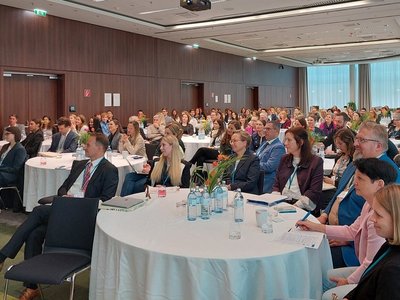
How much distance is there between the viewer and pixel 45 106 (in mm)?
13469

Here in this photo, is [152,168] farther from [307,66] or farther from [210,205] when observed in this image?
[307,66]

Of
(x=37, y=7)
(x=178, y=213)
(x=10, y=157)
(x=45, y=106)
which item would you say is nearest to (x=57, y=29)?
(x=37, y=7)

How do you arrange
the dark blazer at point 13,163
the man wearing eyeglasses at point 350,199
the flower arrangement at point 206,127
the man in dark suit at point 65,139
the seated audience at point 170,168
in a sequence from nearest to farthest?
the man wearing eyeglasses at point 350,199 → the seated audience at point 170,168 → the dark blazer at point 13,163 → the man in dark suit at point 65,139 → the flower arrangement at point 206,127

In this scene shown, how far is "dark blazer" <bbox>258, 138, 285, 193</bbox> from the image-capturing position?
6.03m

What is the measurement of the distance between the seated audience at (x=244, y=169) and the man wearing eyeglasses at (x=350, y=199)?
1.20 meters

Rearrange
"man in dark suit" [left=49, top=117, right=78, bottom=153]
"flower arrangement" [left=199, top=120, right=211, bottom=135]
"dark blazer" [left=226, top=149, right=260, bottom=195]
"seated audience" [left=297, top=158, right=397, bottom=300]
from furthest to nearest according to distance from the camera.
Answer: "flower arrangement" [left=199, top=120, right=211, bottom=135]
"man in dark suit" [left=49, top=117, right=78, bottom=153]
"dark blazer" [left=226, top=149, right=260, bottom=195]
"seated audience" [left=297, top=158, right=397, bottom=300]

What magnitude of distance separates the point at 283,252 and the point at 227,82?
751 inches

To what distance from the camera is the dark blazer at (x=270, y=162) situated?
237 inches

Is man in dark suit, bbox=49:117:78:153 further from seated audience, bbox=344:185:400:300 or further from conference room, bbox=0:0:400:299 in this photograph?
seated audience, bbox=344:185:400:300

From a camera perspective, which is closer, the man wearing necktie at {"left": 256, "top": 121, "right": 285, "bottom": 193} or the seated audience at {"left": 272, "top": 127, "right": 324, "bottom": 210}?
the seated audience at {"left": 272, "top": 127, "right": 324, "bottom": 210}

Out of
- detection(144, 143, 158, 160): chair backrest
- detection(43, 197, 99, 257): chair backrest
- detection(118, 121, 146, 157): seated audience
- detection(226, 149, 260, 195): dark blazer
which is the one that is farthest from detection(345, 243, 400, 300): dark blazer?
detection(144, 143, 158, 160): chair backrest

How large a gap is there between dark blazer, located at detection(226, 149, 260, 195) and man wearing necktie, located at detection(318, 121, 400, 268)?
1.18m

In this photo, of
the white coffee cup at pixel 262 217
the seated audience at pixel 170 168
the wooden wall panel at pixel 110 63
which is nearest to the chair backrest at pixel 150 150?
the seated audience at pixel 170 168

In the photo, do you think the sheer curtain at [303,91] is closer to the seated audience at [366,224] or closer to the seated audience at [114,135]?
the seated audience at [114,135]
